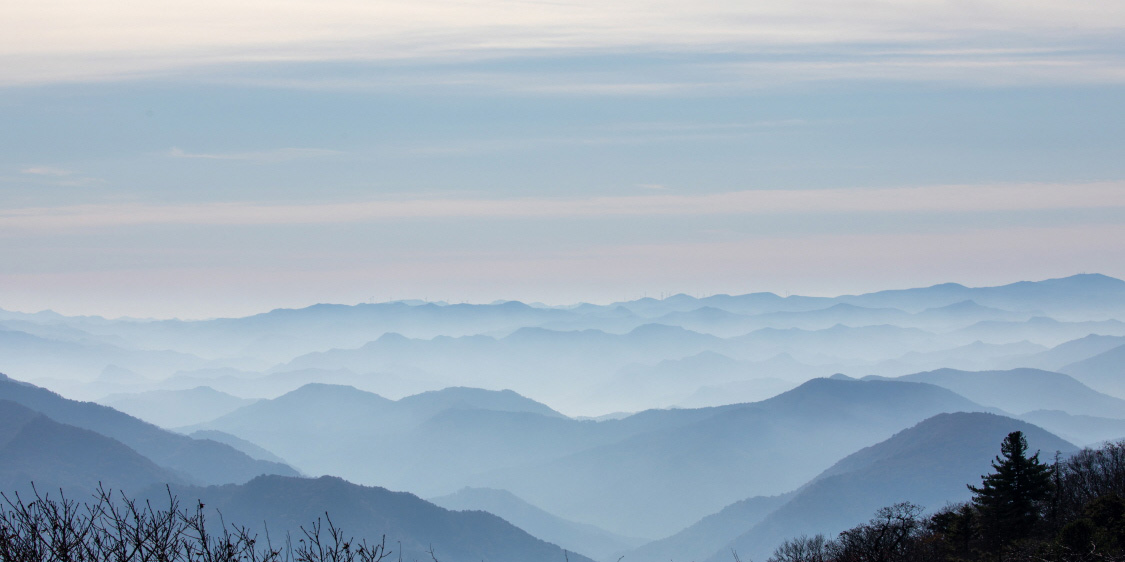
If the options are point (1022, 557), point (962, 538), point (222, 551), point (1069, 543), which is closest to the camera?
point (222, 551)

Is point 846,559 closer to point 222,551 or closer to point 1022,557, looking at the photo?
point 1022,557

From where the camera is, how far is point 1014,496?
5862 cm

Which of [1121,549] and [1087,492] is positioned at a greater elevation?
[1087,492]

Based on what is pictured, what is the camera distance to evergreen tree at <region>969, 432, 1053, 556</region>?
56906 mm

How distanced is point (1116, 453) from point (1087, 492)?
105ft

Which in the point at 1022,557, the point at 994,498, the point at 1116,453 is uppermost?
the point at 1116,453

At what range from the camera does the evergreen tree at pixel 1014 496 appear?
187 ft

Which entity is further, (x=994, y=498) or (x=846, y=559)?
(x=994, y=498)

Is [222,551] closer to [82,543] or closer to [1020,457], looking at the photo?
[82,543]

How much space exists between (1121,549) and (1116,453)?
6842 cm

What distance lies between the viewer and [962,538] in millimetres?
56656

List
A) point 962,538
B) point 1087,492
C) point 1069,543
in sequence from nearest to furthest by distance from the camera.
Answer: point 1069,543, point 962,538, point 1087,492

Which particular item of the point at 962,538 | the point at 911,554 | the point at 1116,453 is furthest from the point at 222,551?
the point at 1116,453

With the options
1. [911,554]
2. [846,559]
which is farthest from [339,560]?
[911,554]
